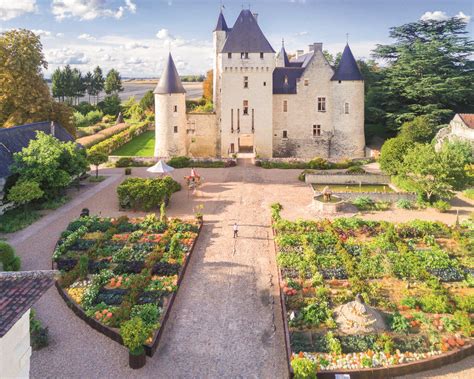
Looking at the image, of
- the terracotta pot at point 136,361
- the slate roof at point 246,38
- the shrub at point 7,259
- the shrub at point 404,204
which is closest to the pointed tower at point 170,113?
the slate roof at point 246,38

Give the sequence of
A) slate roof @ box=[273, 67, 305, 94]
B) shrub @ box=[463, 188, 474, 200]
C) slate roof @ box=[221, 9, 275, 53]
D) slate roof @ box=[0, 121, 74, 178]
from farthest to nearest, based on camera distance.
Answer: slate roof @ box=[273, 67, 305, 94] → slate roof @ box=[221, 9, 275, 53] → shrub @ box=[463, 188, 474, 200] → slate roof @ box=[0, 121, 74, 178]

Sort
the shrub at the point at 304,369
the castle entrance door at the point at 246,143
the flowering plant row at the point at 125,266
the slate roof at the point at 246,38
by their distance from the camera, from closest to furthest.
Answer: the shrub at the point at 304,369, the flowering plant row at the point at 125,266, the slate roof at the point at 246,38, the castle entrance door at the point at 246,143

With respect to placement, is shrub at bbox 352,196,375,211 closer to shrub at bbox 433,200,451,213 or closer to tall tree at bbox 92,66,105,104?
shrub at bbox 433,200,451,213

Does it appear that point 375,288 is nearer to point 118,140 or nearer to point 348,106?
point 348,106

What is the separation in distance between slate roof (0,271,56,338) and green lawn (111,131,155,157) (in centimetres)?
3650

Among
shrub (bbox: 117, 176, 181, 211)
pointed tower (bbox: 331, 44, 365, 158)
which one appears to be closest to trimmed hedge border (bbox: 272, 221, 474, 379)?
shrub (bbox: 117, 176, 181, 211)

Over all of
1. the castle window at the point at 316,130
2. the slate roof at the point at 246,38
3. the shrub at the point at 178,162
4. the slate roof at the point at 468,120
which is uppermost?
the slate roof at the point at 246,38

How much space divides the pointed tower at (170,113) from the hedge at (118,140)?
19.6ft

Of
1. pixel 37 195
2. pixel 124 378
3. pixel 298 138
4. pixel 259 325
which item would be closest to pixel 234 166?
pixel 298 138

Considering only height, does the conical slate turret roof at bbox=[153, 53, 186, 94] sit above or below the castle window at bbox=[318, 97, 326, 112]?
above

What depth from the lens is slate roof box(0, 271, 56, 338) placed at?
24.9ft

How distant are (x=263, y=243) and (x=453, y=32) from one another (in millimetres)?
37038

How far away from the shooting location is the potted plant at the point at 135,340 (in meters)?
12.0

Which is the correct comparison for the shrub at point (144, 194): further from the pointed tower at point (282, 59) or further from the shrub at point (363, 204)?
the pointed tower at point (282, 59)
